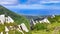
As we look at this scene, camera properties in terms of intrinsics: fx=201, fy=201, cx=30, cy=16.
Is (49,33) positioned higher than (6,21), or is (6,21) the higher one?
(6,21)

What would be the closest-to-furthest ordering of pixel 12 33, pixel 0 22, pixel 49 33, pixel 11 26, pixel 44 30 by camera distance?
pixel 12 33, pixel 11 26, pixel 0 22, pixel 49 33, pixel 44 30

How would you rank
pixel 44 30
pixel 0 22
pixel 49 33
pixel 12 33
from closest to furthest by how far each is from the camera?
pixel 12 33 → pixel 0 22 → pixel 49 33 → pixel 44 30

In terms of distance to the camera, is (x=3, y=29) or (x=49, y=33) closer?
(x=3, y=29)

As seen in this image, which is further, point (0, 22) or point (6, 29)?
point (0, 22)

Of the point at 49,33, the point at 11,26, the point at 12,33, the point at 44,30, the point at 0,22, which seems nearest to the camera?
the point at 12,33

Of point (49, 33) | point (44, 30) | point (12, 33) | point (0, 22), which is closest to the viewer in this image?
point (12, 33)

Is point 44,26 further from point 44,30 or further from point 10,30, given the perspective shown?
point 10,30

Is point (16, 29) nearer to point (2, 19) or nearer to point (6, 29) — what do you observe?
point (6, 29)

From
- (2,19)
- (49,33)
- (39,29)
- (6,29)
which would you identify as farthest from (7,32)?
(39,29)

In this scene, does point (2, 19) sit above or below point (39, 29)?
above

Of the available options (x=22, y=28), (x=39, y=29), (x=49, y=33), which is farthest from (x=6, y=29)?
(x=39, y=29)
